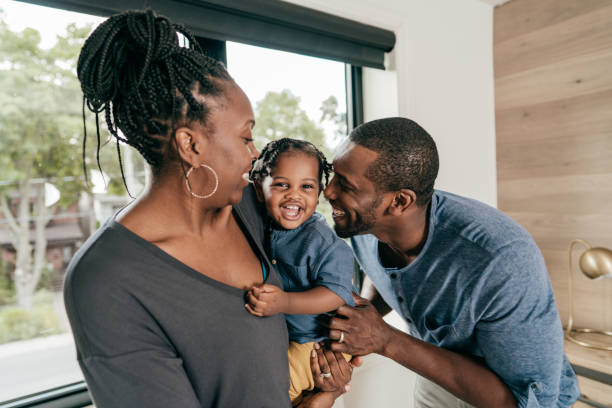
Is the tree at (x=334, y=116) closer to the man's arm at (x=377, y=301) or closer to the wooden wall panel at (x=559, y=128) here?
the man's arm at (x=377, y=301)

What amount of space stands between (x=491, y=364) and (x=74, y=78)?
170 centimetres

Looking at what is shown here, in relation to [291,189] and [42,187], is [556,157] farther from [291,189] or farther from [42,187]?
[42,187]

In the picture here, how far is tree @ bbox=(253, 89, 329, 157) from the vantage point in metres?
1.75

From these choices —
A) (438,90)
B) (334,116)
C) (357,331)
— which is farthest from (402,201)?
(438,90)

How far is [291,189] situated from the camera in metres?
1.06

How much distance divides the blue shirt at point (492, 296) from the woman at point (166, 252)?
651 mm

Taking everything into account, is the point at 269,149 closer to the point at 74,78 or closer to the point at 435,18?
the point at 74,78

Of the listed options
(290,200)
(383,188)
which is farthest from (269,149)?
(383,188)

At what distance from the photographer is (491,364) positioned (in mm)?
1126

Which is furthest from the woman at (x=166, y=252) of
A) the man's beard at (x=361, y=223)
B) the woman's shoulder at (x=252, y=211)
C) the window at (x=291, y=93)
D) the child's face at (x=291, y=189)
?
the window at (x=291, y=93)

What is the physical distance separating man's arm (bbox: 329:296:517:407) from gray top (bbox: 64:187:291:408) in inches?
14.7

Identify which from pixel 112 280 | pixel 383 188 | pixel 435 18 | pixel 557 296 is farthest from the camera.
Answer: pixel 557 296

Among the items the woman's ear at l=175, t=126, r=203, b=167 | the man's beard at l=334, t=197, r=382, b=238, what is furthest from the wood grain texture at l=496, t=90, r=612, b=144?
the woman's ear at l=175, t=126, r=203, b=167

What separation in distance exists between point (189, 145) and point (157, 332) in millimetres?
343
